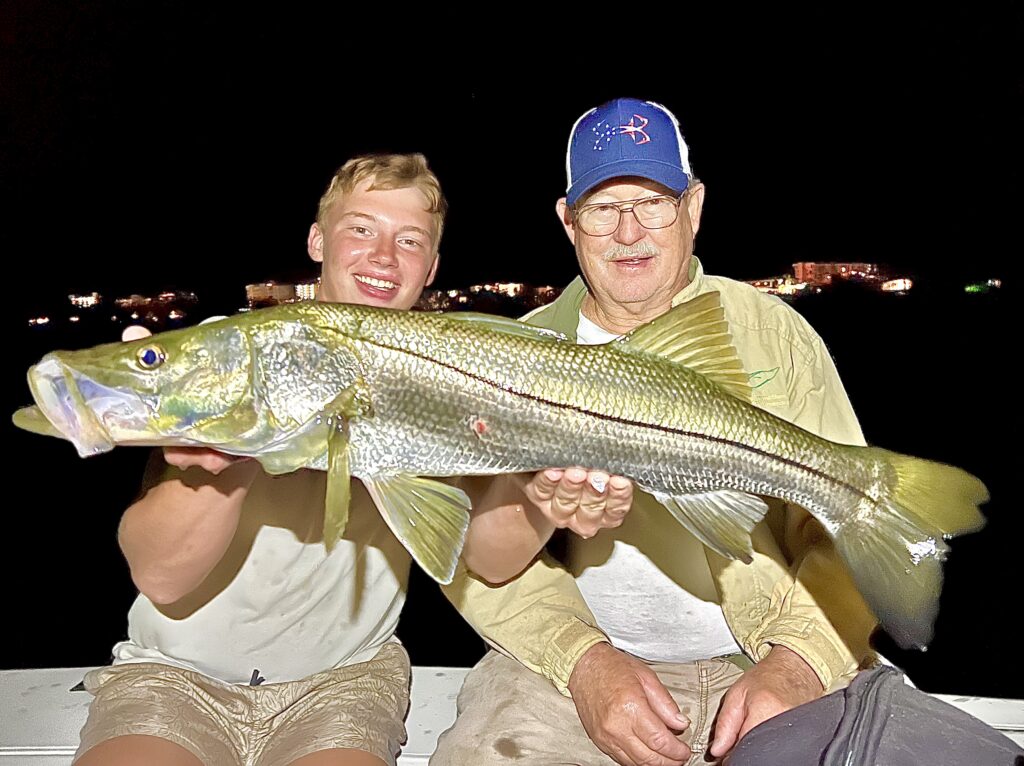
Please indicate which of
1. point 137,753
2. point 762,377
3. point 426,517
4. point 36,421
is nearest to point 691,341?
point 762,377

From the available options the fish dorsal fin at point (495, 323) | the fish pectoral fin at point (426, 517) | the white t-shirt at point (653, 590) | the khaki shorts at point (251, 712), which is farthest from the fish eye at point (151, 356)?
the white t-shirt at point (653, 590)

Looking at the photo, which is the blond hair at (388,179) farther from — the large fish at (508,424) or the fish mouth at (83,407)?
the fish mouth at (83,407)

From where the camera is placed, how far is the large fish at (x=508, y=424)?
213cm

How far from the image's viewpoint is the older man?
2.62 metres

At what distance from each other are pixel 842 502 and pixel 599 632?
101 cm

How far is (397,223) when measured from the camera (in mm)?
3098

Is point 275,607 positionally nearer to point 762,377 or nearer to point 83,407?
point 83,407

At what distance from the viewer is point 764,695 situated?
2479 millimetres

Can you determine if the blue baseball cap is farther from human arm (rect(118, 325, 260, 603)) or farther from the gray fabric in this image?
the gray fabric

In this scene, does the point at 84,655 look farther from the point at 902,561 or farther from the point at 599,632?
the point at 902,561

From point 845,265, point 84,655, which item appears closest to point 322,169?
point 845,265

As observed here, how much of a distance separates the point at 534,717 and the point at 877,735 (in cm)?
143

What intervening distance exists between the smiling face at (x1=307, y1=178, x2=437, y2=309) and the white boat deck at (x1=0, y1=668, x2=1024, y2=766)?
173 centimetres

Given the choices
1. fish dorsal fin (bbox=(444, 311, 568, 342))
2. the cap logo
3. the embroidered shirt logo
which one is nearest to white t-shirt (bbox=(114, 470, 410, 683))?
fish dorsal fin (bbox=(444, 311, 568, 342))
